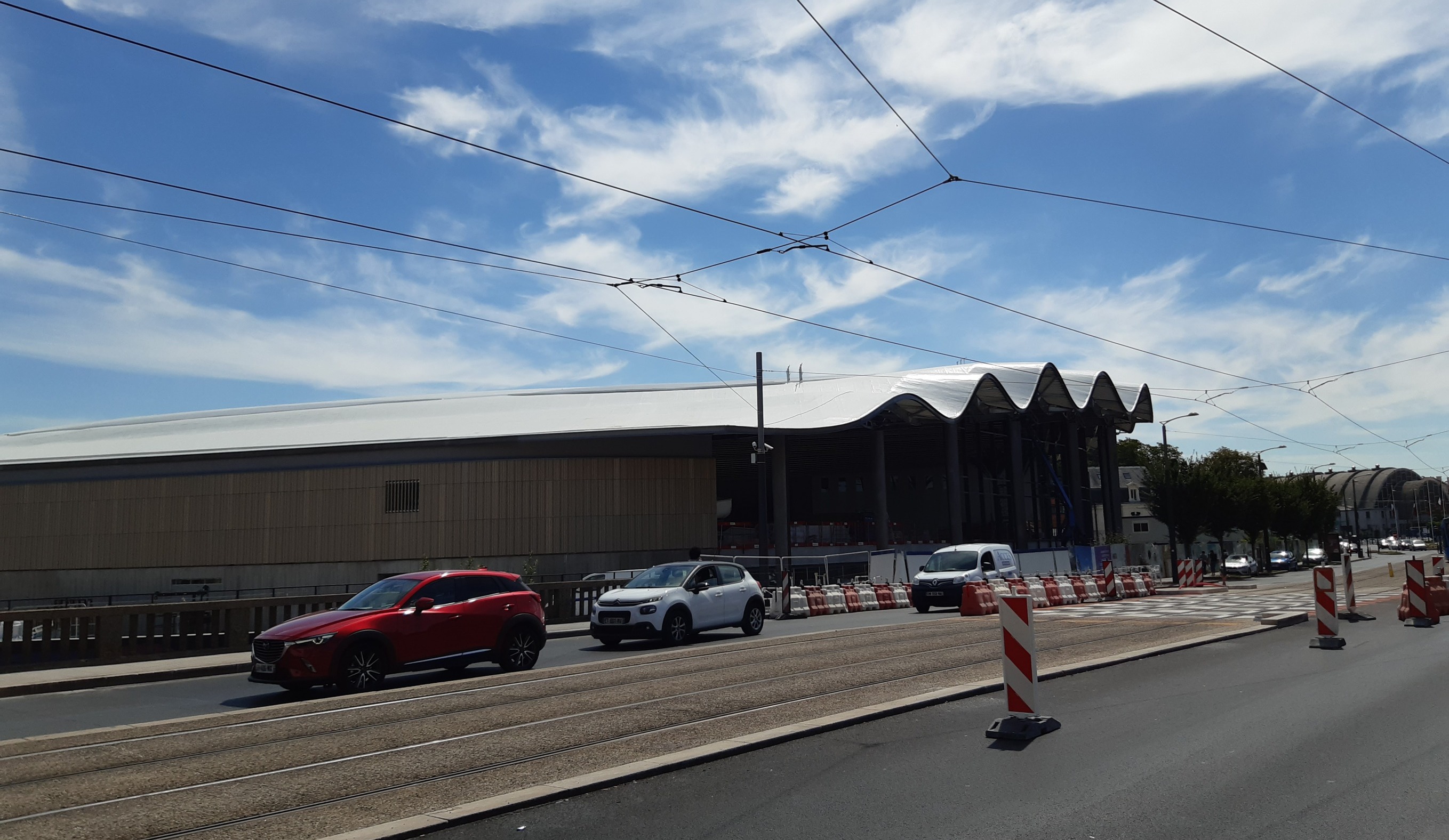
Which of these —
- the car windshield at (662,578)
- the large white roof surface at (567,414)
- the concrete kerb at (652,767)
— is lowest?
the concrete kerb at (652,767)

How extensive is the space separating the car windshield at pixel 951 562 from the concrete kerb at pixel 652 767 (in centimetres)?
1724

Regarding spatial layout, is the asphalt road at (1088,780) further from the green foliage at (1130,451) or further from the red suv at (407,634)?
the green foliage at (1130,451)

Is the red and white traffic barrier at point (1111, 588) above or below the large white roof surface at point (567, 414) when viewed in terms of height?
below

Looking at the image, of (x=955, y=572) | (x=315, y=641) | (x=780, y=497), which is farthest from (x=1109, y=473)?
(x=315, y=641)

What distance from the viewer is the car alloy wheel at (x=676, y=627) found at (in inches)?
758

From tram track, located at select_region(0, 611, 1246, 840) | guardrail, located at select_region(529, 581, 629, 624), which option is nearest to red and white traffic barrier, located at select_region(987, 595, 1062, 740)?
tram track, located at select_region(0, 611, 1246, 840)

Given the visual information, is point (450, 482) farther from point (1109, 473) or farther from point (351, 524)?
point (1109, 473)

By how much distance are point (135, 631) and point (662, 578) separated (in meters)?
9.24

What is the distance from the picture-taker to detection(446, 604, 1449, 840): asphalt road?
6.31 metres

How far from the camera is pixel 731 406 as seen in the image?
52312 millimetres

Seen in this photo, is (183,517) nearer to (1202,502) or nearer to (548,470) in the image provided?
(548,470)

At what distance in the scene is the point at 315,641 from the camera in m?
13.2

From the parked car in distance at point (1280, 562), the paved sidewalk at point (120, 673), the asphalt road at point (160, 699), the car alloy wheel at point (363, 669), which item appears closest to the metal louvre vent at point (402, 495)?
the paved sidewalk at point (120, 673)

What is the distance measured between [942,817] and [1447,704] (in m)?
6.98
